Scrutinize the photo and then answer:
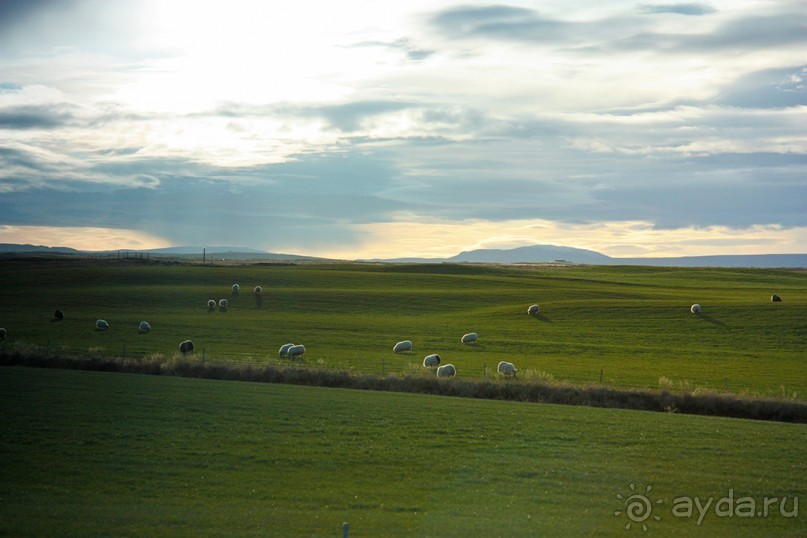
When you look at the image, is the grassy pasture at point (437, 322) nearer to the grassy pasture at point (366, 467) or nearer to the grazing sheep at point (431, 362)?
the grazing sheep at point (431, 362)

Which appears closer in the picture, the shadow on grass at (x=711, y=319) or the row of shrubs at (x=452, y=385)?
the row of shrubs at (x=452, y=385)

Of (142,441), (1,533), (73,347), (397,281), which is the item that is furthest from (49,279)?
(1,533)

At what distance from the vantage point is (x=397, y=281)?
98.1 m

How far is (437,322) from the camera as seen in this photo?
210ft

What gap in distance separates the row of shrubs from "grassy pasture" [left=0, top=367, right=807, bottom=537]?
410 cm

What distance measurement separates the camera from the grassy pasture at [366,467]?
14680 millimetres

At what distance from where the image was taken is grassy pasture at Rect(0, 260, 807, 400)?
4331 cm

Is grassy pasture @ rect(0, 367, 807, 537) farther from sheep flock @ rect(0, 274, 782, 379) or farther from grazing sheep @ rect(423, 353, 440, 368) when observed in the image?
grazing sheep @ rect(423, 353, 440, 368)

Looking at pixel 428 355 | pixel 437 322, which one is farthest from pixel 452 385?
pixel 437 322

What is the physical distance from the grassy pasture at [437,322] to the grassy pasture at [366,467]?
527 inches

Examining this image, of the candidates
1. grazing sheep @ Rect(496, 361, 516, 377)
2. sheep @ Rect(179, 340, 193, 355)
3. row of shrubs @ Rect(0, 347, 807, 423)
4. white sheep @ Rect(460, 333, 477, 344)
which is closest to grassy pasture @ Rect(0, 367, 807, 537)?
row of shrubs @ Rect(0, 347, 807, 423)

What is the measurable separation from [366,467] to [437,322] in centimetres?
4539

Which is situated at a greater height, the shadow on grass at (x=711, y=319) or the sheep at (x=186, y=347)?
the shadow on grass at (x=711, y=319)

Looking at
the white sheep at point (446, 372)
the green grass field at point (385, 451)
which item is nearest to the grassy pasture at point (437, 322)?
the green grass field at point (385, 451)
